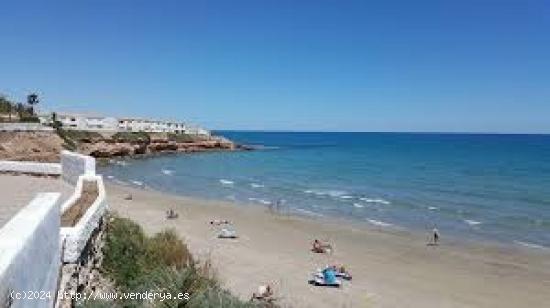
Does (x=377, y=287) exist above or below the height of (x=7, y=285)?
below

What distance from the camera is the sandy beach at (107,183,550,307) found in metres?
21.4

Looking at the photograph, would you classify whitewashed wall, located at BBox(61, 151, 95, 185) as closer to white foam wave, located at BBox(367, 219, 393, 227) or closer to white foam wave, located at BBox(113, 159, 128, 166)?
white foam wave, located at BBox(367, 219, 393, 227)

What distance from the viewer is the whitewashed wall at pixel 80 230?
8.59m

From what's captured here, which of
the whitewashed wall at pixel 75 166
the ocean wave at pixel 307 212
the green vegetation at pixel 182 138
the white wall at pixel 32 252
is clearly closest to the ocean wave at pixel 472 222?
the ocean wave at pixel 307 212

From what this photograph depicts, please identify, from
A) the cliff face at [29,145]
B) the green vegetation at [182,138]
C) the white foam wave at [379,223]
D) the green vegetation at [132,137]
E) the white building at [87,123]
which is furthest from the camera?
the green vegetation at [182,138]

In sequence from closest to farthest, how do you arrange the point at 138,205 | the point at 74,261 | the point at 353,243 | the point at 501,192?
the point at 74,261, the point at 353,243, the point at 138,205, the point at 501,192

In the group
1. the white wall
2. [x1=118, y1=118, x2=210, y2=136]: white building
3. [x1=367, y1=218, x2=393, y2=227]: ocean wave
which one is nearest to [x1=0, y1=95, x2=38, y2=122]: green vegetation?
[x1=118, y1=118, x2=210, y2=136]: white building

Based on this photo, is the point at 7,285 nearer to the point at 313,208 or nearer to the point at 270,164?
the point at 313,208

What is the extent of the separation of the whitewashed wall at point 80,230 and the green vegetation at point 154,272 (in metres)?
0.76

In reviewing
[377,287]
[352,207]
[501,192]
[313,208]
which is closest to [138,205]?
[313,208]

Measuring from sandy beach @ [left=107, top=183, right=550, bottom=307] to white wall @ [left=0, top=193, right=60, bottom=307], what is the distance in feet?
40.2

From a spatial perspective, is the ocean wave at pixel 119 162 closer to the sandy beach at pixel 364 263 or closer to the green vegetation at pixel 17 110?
the green vegetation at pixel 17 110

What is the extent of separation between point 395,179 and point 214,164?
26.2 metres

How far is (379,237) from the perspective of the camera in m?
32.8
